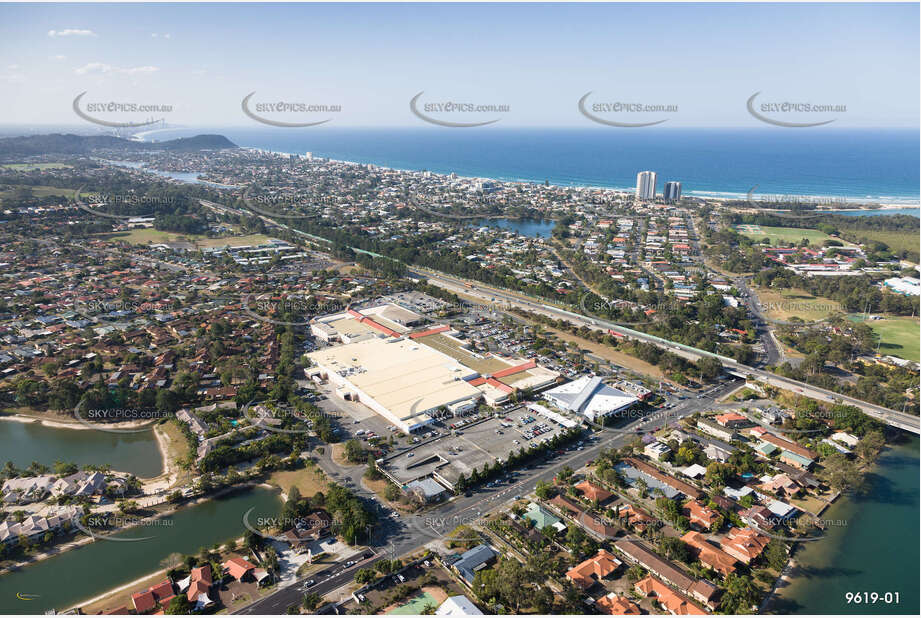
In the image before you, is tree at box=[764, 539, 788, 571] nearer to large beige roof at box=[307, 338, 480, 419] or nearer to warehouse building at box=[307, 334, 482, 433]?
warehouse building at box=[307, 334, 482, 433]

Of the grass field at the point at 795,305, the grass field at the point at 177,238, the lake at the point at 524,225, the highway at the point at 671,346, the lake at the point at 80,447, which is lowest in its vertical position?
the lake at the point at 80,447

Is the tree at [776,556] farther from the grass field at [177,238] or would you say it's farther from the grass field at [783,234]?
the grass field at [177,238]

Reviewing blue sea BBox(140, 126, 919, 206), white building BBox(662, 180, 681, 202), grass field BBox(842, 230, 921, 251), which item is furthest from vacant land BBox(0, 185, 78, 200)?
grass field BBox(842, 230, 921, 251)

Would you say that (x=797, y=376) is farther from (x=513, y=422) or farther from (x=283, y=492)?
(x=283, y=492)

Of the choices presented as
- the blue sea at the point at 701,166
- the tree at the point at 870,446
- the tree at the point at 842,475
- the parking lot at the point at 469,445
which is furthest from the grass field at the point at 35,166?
the tree at the point at 870,446

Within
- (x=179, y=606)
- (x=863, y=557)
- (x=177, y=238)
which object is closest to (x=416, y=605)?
(x=179, y=606)

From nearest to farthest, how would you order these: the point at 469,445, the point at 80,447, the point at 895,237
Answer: the point at 469,445, the point at 80,447, the point at 895,237

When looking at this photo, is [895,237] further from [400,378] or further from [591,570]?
[591,570]
